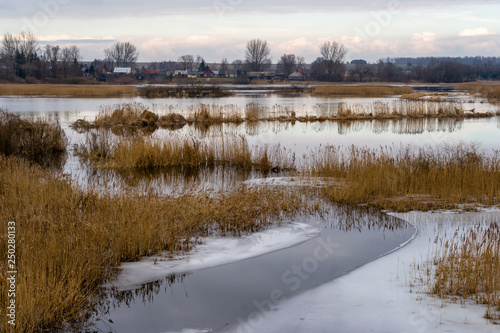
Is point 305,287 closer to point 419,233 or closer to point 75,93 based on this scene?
point 419,233

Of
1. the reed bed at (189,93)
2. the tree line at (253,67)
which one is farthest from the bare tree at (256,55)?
the reed bed at (189,93)

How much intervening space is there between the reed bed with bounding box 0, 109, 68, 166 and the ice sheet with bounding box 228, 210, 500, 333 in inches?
506

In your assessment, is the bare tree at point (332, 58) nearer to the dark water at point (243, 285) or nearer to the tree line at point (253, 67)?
the tree line at point (253, 67)

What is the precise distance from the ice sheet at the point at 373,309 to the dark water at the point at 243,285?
0.22m

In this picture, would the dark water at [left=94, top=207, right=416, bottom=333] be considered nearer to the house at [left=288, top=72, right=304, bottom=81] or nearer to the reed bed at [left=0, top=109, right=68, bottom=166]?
the reed bed at [left=0, top=109, right=68, bottom=166]

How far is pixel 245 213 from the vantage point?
973 cm

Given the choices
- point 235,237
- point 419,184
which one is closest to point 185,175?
point 235,237

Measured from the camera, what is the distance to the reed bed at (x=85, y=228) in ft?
18.3

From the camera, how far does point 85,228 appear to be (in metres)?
7.31

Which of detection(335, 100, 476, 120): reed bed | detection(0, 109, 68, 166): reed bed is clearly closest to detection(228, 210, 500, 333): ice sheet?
detection(0, 109, 68, 166): reed bed

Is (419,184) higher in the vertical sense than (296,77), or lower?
lower

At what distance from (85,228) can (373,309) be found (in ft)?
13.9

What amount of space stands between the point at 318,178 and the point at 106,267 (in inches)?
293

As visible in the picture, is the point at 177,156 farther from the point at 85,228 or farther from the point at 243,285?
the point at 243,285
